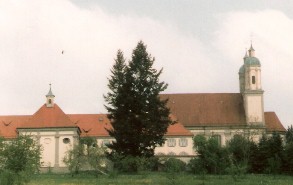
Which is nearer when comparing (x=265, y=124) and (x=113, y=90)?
(x=113, y=90)

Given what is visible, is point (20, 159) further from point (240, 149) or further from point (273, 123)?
point (273, 123)

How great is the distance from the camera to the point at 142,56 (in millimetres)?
71938

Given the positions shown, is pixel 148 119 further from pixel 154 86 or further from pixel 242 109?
pixel 242 109

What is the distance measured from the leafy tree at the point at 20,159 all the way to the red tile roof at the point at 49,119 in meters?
50.5

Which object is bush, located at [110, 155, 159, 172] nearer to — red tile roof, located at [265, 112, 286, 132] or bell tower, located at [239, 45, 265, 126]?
bell tower, located at [239, 45, 265, 126]

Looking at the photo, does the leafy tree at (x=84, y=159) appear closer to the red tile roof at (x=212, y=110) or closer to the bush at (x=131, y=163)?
the bush at (x=131, y=163)

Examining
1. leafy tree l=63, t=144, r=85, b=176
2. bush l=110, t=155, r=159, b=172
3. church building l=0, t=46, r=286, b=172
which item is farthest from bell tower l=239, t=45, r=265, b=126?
leafy tree l=63, t=144, r=85, b=176

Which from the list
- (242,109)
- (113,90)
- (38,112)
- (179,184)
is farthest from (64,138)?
(179,184)

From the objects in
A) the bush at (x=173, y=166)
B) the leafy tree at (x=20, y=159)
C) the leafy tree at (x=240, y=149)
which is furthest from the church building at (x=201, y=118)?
the leafy tree at (x=20, y=159)

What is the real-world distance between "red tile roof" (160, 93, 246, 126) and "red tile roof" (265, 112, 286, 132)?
4678mm

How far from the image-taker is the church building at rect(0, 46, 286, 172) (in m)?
97.3

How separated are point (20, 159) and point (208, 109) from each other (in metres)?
69.7

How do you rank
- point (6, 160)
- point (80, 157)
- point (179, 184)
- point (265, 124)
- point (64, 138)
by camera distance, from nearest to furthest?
point (6, 160) < point (179, 184) < point (80, 157) < point (64, 138) < point (265, 124)

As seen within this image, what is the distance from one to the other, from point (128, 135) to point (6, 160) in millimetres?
30142
